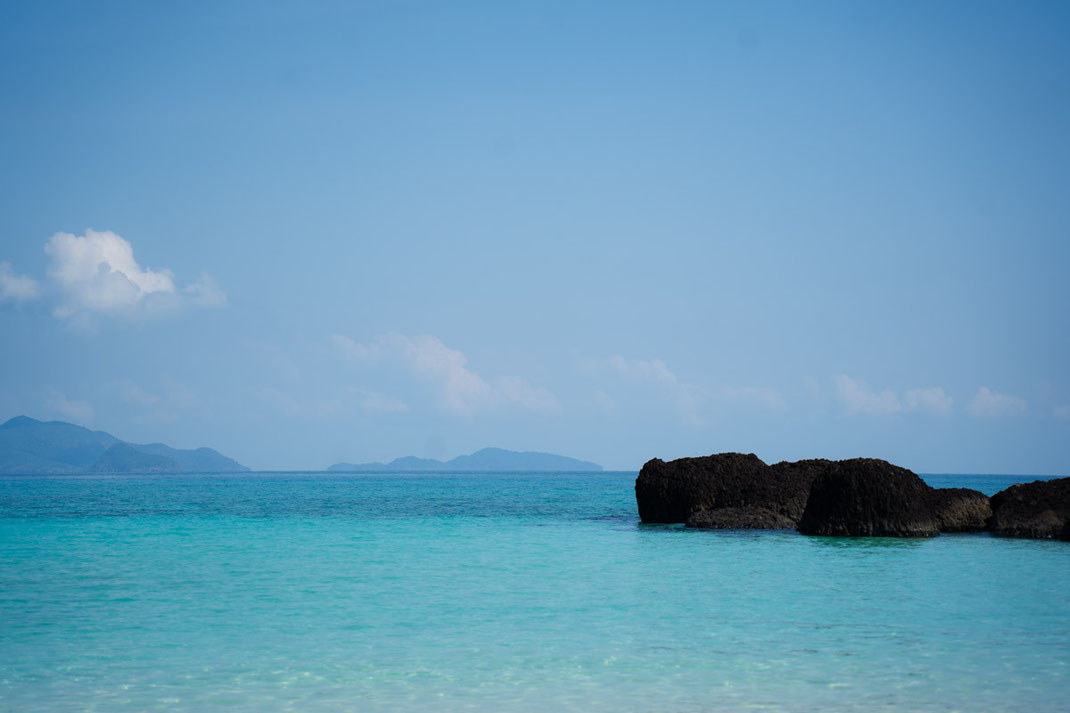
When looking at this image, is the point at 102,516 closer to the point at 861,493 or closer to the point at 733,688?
the point at 861,493

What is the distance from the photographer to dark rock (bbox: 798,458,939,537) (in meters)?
27.5

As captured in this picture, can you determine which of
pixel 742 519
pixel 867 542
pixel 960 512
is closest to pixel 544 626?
pixel 867 542

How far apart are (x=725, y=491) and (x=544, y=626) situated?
61.8 ft

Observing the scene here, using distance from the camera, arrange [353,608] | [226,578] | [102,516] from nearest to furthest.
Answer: [353,608] < [226,578] < [102,516]

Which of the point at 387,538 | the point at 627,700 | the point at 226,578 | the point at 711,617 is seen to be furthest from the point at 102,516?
the point at 627,700

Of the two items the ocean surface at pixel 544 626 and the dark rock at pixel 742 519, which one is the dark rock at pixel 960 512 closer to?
the ocean surface at pixel 544 626

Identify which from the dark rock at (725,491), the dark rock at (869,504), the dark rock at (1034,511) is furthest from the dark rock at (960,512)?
the dark rock at (725,491)

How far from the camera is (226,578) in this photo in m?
20.2

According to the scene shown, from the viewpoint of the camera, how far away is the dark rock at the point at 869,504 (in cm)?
2747

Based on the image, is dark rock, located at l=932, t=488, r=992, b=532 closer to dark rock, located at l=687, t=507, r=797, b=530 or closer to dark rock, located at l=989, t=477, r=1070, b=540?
dark rock, located at l=989, t=477, r=1070, b=540

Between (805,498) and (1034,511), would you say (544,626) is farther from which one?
(1034,511)

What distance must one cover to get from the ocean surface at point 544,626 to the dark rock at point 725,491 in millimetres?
3538

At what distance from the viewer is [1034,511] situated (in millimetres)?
27844

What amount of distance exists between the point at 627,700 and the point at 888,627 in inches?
228
